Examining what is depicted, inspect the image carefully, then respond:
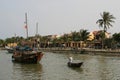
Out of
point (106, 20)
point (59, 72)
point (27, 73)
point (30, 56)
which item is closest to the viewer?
point (27, 73)

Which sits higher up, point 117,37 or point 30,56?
point 117,37


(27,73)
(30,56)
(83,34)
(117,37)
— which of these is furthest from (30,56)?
(83,34)

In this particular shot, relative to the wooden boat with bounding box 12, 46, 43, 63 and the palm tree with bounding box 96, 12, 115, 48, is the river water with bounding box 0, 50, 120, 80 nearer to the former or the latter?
the wooden boat with bounding box 12, 46, 43, 63

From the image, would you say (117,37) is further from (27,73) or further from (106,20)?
(27,73)

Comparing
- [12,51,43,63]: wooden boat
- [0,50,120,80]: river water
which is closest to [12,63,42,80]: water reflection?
[0,50,120,80]: river water

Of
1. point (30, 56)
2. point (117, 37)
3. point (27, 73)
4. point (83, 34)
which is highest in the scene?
point (83, 34)

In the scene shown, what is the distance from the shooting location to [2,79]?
106 ft

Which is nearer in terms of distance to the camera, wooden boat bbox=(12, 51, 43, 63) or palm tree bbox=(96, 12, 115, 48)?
wooden boat bbox=(12, 51, 43, 63)

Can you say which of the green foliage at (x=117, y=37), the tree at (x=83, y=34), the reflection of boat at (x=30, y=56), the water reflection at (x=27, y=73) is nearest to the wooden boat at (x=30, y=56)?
the reflection of boat at (x=30, y=56)

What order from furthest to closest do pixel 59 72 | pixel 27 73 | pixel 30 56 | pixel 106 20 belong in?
pixel 106 20 < pixel 30 56 < pixel 59 72 < pixel 27 73

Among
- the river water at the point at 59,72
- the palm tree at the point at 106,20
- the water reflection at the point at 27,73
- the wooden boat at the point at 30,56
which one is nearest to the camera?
the river water at the point at 59,72

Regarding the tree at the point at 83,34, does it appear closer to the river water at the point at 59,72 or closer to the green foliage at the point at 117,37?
the green foliage at the point at 117,37

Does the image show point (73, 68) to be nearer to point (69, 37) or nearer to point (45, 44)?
point (69, 37)

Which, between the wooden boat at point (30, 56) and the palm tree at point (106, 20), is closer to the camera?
the wooden boat at point (30, 56)
